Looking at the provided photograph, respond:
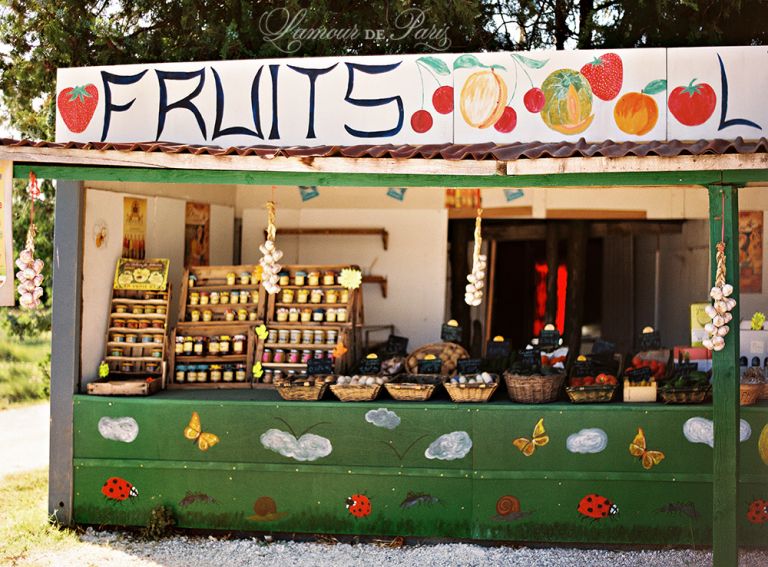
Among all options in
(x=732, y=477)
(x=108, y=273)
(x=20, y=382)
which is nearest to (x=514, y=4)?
(x=108, y=273)

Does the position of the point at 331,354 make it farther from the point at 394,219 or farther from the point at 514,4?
the point at 514,4

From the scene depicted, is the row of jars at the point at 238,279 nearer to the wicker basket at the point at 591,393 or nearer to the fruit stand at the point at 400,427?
the fruit stand at the point at 400,427

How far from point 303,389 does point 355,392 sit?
43 cm

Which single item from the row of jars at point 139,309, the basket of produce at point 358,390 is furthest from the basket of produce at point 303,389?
the row of jars at point 139,309

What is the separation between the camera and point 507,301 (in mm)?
13281

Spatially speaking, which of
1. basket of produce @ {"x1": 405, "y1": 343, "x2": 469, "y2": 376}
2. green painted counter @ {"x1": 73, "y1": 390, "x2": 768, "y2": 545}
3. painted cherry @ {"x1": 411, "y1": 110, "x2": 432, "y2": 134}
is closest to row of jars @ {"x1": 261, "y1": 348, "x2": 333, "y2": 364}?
green painted counter @ {"x1": 73, "y1": 390, "x2": 768, "y2": 545}

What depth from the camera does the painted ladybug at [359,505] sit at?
727cm

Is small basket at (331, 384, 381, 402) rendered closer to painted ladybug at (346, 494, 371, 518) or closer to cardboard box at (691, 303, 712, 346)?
painted ladybug at (346, 494, 371, 518)

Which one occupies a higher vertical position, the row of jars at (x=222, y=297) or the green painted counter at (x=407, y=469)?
the row of jars at (x=222, y=297)

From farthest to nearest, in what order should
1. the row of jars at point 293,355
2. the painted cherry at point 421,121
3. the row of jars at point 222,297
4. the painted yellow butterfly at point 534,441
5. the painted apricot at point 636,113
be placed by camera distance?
the row of jars at point 222,297 → the row of jars at point 293,355 → the painted cherry at point 421,121 → the painted apricot at point 636,113 → the painted yellow butterfly at point 534,441

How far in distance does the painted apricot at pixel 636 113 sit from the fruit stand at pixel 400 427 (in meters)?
0.01

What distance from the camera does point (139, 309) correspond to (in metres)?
8.14

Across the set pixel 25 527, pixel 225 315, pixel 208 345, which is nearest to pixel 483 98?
pixel 225 315

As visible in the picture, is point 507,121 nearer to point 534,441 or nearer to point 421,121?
point 421,121
